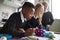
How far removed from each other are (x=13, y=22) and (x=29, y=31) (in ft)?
0.80

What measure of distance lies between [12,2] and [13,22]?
202cm

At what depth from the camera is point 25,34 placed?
1.72 metres

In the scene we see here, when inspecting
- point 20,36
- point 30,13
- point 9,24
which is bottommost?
point 20,36

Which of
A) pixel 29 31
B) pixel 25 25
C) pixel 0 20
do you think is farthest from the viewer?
pixel 0 20

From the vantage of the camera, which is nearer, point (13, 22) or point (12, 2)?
point (13, 22)

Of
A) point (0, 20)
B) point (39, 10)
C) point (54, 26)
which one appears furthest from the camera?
point (0, 20)

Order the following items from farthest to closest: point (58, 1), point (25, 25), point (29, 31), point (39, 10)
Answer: point (58, 1)
point (39, 10)
point (25, 25)
point (29, 31)

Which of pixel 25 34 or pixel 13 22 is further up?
pixel 13 22

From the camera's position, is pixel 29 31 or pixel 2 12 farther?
pixel 2 12

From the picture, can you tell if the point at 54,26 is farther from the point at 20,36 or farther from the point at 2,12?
the point at 2,12

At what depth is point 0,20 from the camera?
363 centimetres

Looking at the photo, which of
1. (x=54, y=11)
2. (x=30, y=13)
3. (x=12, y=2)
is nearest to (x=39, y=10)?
(x=30, y=13)

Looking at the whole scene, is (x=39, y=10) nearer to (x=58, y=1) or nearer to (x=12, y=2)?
(x=12, y=2)

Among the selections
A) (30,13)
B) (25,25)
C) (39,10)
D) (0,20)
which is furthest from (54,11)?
(30,13)
